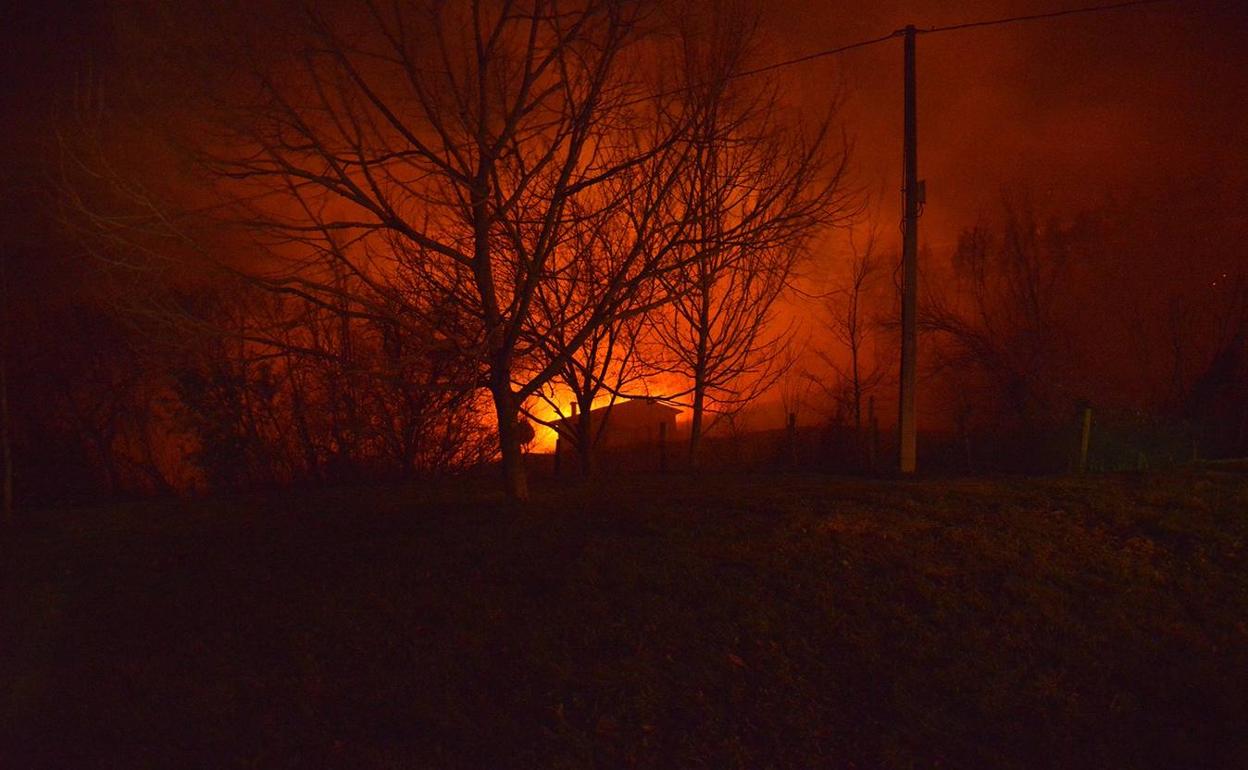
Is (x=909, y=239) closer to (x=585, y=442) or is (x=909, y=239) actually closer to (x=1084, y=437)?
(x=1084, y=437)

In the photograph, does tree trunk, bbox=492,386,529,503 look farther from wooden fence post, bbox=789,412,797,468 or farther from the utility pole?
wooden fence post, bbox=789,412,797,468

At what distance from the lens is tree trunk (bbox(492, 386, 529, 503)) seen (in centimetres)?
775

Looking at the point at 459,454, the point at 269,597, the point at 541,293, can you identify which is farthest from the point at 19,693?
the point at 459,454

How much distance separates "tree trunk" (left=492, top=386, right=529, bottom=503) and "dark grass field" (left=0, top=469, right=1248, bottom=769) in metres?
0.83

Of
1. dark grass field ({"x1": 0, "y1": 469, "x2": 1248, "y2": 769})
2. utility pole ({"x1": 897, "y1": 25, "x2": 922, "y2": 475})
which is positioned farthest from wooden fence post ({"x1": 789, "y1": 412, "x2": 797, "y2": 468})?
dark grass field ({"x1": 0, "y1": 469, "x2": 1248, "y2": 769})

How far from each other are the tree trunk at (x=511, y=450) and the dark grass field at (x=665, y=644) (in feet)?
2.73

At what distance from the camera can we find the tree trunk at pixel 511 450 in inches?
305

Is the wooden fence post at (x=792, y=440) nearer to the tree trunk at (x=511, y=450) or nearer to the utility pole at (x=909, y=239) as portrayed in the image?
the utility pole at (x=909, y=239)

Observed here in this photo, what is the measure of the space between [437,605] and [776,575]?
226 cm

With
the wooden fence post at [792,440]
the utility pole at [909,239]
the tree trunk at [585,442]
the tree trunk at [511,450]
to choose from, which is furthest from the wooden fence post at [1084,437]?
the tree trunk at [511,450]

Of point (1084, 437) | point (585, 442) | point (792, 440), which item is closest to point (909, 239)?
point (1084, 437)

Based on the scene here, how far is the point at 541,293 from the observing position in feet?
33.6

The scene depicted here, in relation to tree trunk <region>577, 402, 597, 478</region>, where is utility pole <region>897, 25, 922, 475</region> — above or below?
above

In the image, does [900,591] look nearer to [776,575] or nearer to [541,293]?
[776,575]
